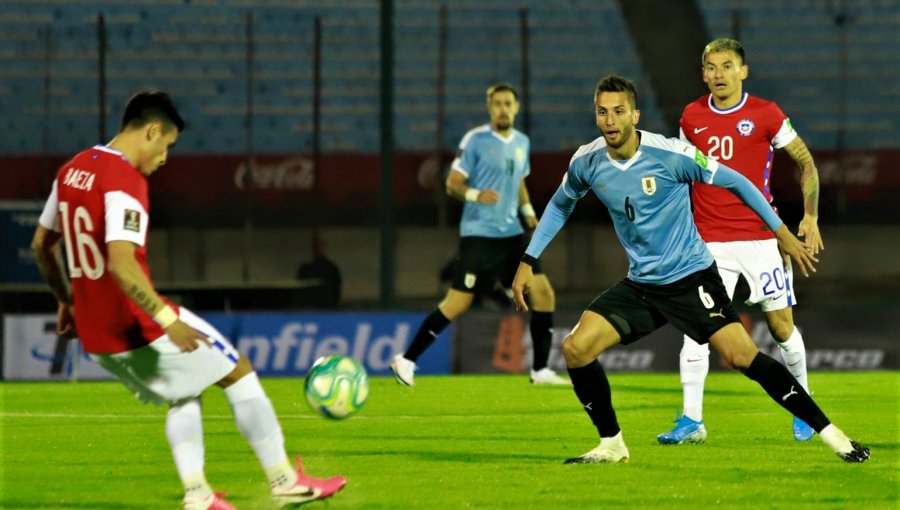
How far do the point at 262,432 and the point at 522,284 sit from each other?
1814 millimetres

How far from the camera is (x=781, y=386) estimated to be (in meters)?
6.47

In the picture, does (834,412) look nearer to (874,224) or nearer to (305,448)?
(305,448)

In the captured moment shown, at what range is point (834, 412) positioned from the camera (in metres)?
9.52

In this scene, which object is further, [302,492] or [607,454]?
[607,454]

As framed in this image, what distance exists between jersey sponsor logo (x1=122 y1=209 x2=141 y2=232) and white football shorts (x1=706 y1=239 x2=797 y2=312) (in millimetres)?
3719

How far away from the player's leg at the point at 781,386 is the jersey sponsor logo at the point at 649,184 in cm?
72

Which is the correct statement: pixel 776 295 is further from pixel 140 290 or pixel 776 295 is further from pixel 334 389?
pixel 140 290

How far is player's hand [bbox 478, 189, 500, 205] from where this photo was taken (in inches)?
435

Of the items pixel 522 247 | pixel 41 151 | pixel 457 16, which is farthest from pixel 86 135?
pixel 522 247

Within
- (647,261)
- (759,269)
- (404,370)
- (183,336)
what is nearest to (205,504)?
(183,336)

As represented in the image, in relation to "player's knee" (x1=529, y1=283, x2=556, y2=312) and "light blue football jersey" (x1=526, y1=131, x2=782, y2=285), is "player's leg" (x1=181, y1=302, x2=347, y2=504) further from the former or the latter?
"player's knee" (x1=529, y1=283, x2=556, y2=312)

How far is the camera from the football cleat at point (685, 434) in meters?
7.70

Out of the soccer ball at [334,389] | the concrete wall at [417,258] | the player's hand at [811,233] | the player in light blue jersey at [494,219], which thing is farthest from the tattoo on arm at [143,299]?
the concrete wall at [417,258]

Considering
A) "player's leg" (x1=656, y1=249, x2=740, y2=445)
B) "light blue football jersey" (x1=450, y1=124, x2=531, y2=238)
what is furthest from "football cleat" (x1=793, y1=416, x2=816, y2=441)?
"light blue football jersey" (x1=450, y1=124, x2=531, y2=238)
